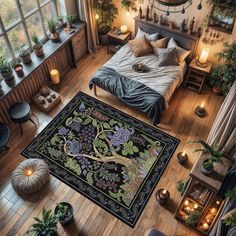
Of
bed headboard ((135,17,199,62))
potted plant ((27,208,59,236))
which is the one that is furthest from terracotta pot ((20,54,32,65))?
potted plant ((27,208,59,236))

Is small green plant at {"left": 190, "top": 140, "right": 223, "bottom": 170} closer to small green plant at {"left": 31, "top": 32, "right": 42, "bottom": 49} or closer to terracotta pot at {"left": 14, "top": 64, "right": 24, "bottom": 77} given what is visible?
terracotta pot at {"left": 14, "top": 64, "right": 24, "bottom": 77}

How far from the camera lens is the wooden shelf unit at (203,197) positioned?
2959 mm

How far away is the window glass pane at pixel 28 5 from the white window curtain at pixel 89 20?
0.95m

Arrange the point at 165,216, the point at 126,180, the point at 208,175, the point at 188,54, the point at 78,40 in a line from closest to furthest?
the point at 208,175
the point at 165,216
the point at 126,180
the point at 188,54
the point at 78,40

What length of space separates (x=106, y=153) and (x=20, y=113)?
60.5 inches

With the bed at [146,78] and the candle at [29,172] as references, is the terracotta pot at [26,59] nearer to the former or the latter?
the bed at [146,78]

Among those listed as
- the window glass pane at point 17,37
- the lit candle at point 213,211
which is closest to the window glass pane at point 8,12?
the window glass pane at point 17,37

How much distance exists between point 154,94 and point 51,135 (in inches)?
73.3

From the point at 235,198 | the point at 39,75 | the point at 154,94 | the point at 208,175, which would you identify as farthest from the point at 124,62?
the point at 235,198

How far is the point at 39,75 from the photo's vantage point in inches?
198

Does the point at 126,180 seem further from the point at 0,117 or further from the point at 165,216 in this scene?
the point at 0,117

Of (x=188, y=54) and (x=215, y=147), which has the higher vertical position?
(x=215, y=147)

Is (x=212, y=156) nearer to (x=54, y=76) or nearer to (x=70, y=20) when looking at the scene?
(x=54, y=76)

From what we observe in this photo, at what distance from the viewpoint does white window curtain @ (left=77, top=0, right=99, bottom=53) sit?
5.24 metres
